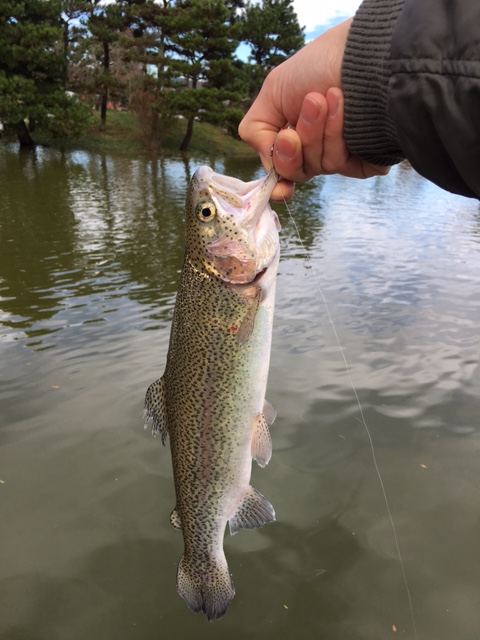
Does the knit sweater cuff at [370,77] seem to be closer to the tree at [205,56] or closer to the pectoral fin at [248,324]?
the pectoral fin at [248,324]

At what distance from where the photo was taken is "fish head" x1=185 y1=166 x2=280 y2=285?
2414 millimetres

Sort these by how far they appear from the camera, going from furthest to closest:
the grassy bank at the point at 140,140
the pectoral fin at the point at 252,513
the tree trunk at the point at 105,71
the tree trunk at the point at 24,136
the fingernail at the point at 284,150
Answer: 1. the tree trunk at the point at 105,71
2. the grassy bank at the point at 140,140
3. the tree trunk at the point at 24,136
4. the pectoral fin at the point at 252,513
5. the fingernail at the point at 284,150

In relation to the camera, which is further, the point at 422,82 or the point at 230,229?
the point at 230,229

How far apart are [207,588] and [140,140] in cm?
3503

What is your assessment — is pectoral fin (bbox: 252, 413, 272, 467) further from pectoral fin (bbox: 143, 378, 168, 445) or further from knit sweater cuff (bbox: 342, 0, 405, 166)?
knit sweater cuff (bbox: 342, 0, 405, 166)

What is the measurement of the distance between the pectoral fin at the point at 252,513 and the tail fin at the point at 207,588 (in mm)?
215

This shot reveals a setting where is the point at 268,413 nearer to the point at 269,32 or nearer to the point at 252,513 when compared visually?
the point at 252,513

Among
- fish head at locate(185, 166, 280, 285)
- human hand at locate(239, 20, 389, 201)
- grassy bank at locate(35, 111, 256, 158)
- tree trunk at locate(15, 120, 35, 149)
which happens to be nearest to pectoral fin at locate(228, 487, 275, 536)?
fish head at locate(185, 166, 280, 285)

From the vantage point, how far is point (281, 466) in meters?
4.27

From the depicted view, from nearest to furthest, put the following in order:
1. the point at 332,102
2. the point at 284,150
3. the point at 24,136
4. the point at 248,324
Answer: the point at 332,102
the point at 284,150
the point at 248,324
the point at 24,136

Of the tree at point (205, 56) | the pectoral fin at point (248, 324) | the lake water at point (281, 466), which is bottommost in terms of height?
the lake water at point (281, 466)

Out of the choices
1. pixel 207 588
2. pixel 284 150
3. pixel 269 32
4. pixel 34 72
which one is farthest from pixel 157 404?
pixel 269 32

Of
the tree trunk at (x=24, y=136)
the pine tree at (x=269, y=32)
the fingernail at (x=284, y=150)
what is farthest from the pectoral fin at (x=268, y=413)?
the pine tree at (x=269, y=32)

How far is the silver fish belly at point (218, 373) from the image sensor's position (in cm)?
245
